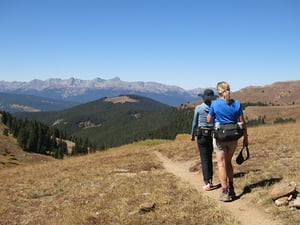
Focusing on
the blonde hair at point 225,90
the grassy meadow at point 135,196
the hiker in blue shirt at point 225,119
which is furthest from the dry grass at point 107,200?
the blonde hair at point 225,90

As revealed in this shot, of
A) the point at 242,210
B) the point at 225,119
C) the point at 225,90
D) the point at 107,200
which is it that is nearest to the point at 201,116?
the point at 225,119

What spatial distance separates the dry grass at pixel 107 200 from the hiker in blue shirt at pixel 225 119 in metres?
1.03

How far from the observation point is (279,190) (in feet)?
35.7

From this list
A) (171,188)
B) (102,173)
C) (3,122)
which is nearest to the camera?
(171,188)

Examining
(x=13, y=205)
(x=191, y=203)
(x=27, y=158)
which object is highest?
(x=191, y=203)

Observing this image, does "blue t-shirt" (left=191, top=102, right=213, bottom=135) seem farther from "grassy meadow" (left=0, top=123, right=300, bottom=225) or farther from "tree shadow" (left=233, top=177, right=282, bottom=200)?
"tree shadow" (left=233, top=177, right=282, bottom=200)

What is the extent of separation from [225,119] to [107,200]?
5.61 metres

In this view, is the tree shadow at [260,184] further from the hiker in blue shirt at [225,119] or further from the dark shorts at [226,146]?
the dark shorts at [226,146]

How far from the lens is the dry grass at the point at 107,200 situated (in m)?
11.1

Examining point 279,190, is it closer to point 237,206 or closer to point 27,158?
point 237,206

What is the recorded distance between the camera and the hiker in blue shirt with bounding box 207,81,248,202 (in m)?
11.4

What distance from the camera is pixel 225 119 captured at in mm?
11500

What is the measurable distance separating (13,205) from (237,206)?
9.58 meters

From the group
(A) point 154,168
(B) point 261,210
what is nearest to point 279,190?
(B) point 261,210
